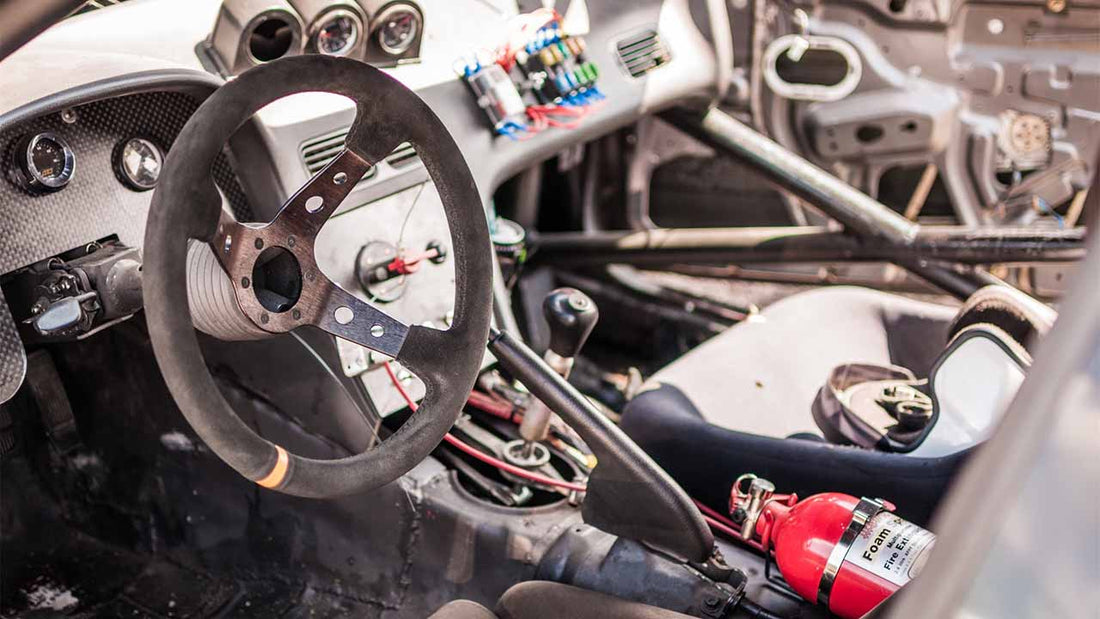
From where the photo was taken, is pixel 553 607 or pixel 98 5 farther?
pixel 98 5

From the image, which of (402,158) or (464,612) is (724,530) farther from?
(402,158)

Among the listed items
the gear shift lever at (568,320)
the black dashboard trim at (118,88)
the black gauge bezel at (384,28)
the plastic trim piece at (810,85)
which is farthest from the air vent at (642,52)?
the black dashboard trim at (118,88)

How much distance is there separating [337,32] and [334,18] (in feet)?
0.15

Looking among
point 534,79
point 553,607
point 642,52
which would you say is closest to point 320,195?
point 553,607

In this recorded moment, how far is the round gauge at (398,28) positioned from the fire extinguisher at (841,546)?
1040 mm

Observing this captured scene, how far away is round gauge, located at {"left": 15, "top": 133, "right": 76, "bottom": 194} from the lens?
1457 mm

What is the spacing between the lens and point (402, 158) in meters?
1.96

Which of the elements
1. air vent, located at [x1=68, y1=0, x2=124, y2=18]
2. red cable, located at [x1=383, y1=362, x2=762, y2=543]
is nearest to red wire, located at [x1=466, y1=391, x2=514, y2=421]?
red cable, located at [x1=383, y1=362, x2=762, y2=543]

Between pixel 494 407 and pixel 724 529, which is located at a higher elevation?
pixel 494 407

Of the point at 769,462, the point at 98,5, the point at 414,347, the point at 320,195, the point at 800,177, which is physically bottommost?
the point at 769,462

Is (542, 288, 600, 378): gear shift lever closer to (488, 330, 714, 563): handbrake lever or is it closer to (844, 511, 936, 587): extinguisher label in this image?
(488, 330, 714, 563): handbrake lever

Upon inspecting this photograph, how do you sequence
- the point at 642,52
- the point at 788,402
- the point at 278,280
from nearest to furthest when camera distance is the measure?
1. the point at 278,280
2. the point at 788,402
3. the point at 642,52

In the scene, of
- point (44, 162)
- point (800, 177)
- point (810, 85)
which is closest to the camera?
point (44, 162)

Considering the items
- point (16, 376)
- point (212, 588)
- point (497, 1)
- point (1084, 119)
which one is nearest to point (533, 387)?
point (16, 376)
